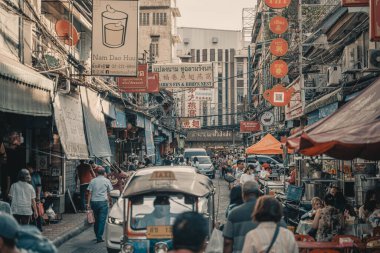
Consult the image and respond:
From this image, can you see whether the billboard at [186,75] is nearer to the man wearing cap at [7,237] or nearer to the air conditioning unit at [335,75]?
the air conditioning unit at [335,75]

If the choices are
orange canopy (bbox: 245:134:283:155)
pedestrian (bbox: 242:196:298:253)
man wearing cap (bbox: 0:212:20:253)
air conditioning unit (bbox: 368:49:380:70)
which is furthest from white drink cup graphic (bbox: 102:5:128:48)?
man wearing cap (bbox: 0:212:20:253)

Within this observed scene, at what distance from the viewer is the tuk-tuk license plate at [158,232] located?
8.79m

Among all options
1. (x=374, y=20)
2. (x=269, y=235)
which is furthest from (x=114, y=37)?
(x=269, y=235)

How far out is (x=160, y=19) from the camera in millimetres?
83750

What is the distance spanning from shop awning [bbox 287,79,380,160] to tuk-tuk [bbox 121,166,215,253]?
1.64 meters

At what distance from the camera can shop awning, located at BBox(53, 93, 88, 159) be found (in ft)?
49.9

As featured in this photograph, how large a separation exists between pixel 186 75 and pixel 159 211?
20.7m

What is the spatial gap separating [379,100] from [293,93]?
23.7 m

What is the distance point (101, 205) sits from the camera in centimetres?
1484

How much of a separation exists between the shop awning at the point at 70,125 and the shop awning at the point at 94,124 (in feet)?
2.04

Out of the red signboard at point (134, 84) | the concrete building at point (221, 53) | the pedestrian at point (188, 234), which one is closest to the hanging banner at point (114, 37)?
the red signboard at point (134, 84)

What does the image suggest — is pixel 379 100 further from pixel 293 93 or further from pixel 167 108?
pixel 167 108

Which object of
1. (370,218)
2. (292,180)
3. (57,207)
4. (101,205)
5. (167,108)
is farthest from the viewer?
(167,108)

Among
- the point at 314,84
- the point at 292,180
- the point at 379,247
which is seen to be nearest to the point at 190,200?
the point at 379,247
